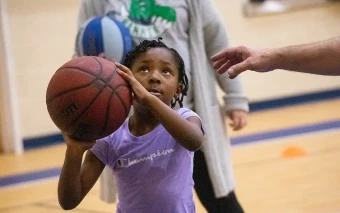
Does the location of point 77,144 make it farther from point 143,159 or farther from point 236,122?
point 236,122

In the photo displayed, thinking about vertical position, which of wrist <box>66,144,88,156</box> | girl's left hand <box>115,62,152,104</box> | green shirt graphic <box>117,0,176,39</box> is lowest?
wrist <box>66,144,88,156</box>

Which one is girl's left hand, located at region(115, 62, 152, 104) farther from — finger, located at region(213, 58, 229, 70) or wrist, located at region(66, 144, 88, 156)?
finger, located at region(213, 58, 229, 70)

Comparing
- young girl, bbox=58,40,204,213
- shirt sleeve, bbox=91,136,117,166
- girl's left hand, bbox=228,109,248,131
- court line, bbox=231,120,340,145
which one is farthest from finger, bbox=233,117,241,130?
court line, bbox=231,120,340,145

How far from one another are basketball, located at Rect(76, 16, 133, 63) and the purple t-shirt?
681 mm

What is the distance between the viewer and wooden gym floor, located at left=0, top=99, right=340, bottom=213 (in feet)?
13.8

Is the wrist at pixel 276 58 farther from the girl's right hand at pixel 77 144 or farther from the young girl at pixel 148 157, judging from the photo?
the girl's right hand at pixel 77 144

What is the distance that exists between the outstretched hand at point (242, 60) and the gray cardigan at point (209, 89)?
46 cm

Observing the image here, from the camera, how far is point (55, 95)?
6.35ft

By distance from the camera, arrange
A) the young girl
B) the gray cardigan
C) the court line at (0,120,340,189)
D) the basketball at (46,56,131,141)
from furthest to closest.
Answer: the court line at (0,120,340,189)
the gray cardigan
the young girl
the basketball at (46,56,131,141)

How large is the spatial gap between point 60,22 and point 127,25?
4.38m

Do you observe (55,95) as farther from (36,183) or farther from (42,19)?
(42,19)

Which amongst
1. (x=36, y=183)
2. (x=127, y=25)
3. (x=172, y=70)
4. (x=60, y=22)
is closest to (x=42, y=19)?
(x=60, y=22)

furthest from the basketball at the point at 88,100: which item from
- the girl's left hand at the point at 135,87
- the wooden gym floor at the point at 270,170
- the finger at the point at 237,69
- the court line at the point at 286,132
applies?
the court line at the point at 286,132

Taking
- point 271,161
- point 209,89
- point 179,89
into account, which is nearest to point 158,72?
point 179,89
